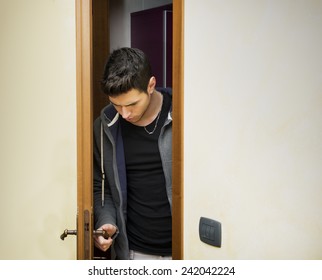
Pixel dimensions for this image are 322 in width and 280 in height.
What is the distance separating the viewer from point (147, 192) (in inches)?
72.8

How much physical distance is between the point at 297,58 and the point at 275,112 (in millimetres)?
148

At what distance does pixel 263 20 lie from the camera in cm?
118

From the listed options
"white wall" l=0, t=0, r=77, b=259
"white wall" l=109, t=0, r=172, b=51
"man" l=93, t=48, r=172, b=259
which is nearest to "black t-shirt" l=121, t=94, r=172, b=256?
"man" l=93, t=48, r=172, b=259

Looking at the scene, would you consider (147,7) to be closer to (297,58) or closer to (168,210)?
(168,210)

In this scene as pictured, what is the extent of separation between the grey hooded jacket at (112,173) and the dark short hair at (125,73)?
16cm

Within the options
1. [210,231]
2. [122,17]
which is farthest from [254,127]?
[122,17]

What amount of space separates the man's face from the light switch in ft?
1.87

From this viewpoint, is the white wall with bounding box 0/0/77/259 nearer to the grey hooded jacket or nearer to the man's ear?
the grey hooded jacket

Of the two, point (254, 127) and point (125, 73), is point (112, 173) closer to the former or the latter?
point (125, 73)

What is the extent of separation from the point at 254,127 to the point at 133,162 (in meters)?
0.73

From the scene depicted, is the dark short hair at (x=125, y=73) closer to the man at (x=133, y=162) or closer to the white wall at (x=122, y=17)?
the man at (x=133, y=162)

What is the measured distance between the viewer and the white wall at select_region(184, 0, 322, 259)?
3.64ft

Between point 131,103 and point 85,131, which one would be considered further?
point 131,103
